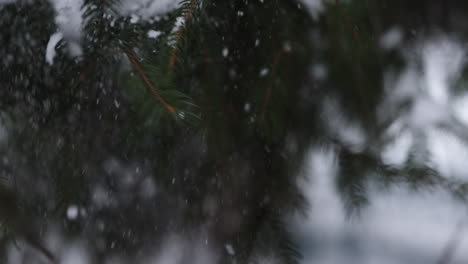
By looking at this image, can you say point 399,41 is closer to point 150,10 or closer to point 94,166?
point 150,10

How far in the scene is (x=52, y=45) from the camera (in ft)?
1.41

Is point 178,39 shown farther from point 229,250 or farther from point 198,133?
point 229,250

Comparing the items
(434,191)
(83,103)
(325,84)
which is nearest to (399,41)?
(325,84)

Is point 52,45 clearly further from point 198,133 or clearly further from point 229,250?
point 229,250

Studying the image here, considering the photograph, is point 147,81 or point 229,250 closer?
point 147,81

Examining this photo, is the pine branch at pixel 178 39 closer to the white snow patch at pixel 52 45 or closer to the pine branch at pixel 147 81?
the pine branch at pixel 147 81

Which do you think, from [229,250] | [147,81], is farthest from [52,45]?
[229,250]

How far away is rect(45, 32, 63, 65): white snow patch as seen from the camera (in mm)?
431

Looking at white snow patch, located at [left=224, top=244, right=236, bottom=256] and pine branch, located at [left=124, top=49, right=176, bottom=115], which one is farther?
white snow patch, located at [left=224, top=244, right=236, bottom=256]

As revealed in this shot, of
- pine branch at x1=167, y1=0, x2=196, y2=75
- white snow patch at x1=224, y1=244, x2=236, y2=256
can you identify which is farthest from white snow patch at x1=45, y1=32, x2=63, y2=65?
white snow patch at x1=224, y1=244, x2=236, y2=256

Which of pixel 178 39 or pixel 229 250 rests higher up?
pixel 178 39

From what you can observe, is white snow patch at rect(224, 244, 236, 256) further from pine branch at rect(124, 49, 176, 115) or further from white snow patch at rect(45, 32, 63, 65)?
white snow patch at rect(45, 32, 63, 65)

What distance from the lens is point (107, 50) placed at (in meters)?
0.42

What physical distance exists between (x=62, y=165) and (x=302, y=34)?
444mm
